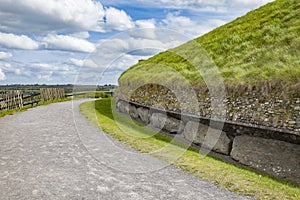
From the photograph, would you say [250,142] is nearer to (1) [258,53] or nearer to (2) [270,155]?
(2) [270,155]

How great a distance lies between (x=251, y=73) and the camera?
10930 mm

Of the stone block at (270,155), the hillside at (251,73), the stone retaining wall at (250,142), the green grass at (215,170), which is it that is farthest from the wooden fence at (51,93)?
the stone block at (270,155)

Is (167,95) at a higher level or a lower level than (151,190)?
higher

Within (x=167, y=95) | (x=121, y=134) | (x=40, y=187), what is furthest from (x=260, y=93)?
(x=40, y=187)

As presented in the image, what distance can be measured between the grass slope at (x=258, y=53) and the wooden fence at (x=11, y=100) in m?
9.33

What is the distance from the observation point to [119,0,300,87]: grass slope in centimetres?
1035

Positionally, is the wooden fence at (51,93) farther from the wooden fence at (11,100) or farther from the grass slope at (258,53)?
the grass slope at (258,53)

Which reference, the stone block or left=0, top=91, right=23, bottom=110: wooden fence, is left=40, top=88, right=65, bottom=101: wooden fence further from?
the stone block

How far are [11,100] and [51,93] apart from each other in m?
11.6

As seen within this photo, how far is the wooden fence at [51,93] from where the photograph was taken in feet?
104

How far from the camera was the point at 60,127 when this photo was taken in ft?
48.0

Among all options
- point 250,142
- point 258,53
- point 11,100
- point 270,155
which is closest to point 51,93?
point 11,100

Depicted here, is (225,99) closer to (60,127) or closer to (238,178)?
(238,178)

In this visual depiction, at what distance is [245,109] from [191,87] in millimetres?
3446
